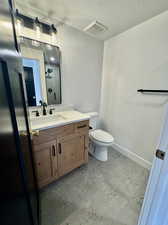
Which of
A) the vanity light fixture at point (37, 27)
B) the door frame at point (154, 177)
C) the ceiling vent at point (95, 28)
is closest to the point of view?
the door frame at point (154, 177)

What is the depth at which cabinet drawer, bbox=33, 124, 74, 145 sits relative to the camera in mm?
1171

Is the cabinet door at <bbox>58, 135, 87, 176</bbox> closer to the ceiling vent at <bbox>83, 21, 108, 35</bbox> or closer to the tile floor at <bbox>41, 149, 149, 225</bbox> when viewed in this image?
the tile floor at <bbox>41, 149, 149, 225</bbox>

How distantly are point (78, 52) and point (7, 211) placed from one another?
2104mm

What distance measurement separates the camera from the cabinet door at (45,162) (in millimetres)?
1211

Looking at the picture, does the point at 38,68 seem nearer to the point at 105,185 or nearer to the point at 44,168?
the point at 44,168

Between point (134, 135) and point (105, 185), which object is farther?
point (134, 135)

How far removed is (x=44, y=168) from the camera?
50.5 inches

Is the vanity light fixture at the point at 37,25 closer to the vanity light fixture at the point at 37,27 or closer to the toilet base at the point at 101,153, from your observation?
the vanity light fixture at the point at 37,27

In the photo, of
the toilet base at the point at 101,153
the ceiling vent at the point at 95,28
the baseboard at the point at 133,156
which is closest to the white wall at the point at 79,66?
the ceiling vent at the point at 95,28

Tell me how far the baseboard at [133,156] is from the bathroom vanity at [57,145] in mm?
906

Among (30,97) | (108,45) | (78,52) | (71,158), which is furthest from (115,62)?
(71,158)

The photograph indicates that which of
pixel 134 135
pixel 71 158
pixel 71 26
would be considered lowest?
pixel 71 158

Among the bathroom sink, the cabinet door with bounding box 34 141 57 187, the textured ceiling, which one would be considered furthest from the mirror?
the cabinet door with bounding box 34 141 57 187

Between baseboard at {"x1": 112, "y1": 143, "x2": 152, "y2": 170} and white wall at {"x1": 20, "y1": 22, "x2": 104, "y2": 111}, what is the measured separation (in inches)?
38.7
